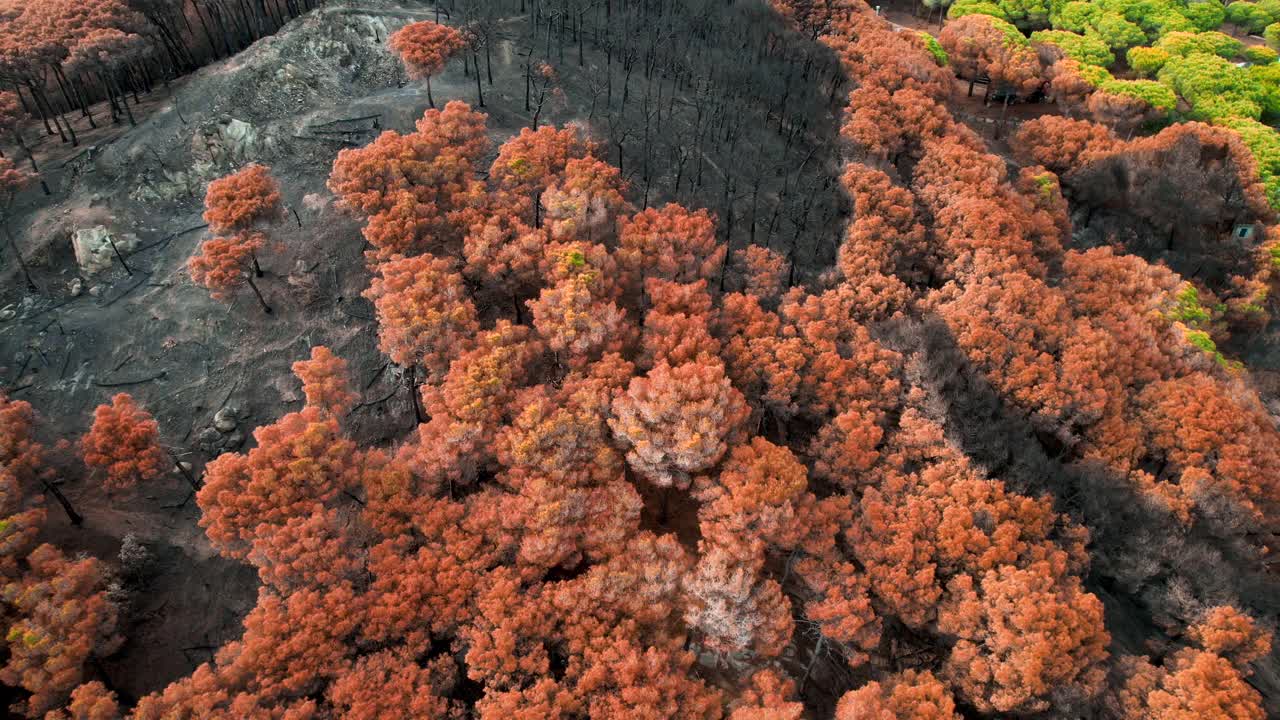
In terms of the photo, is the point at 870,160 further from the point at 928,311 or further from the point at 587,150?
the point at 587,150

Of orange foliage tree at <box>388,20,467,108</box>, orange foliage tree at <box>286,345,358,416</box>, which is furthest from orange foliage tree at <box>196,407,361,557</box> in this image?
orange foliage tree at <box>388,20,467,108</box>

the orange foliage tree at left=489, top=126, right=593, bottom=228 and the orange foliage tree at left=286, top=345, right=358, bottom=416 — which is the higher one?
the orange foliage tree at left=489, top=126, right=593, bottom=228

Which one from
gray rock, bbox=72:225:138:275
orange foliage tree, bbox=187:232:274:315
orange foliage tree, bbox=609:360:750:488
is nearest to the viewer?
orange foliage tree, bbox=609:360:750:488

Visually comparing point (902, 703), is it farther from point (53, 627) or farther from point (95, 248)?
point (95, 248)

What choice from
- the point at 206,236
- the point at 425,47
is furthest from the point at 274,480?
the point at 425,47

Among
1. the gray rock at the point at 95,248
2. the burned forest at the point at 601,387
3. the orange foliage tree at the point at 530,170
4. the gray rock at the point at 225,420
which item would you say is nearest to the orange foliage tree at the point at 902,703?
the burned forest at the point at 601,387

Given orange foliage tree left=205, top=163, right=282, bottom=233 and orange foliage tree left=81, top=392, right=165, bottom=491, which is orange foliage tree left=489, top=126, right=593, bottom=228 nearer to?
orange foliage tree left=205, top=163, right=282, bottom=233
